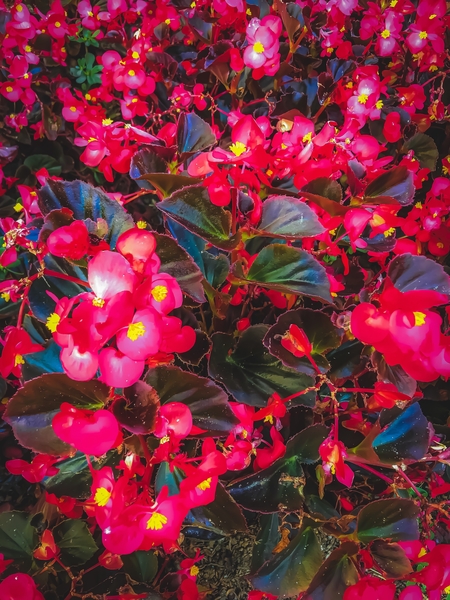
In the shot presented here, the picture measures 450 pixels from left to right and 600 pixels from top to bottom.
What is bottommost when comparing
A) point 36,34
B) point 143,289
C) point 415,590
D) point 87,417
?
point 415,590

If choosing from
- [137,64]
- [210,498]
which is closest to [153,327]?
[210,498]

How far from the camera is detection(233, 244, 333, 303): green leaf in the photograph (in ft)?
1.66

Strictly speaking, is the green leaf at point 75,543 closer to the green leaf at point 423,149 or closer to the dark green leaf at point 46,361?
the dark green leaf at point 46,361

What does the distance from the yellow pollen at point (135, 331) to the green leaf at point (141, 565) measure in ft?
1.38

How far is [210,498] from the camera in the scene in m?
0.46

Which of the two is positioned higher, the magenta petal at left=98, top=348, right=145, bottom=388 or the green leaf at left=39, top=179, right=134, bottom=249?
the green leaf at left=39, top=179, right=134, bottom=249

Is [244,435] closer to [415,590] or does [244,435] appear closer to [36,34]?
[415,590]

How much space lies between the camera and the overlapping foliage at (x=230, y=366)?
0.44 metres

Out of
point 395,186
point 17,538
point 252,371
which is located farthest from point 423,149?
point 17,538

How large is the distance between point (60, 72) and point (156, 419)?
1.20 m

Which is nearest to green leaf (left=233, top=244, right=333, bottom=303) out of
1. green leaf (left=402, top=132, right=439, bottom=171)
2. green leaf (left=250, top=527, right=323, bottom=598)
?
green leaf (left=250, top=527, right=323, bottom=598)

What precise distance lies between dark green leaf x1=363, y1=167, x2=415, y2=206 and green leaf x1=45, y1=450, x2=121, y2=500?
1.55 feet

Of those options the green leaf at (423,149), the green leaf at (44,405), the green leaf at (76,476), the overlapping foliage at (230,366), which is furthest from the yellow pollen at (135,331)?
the green leaf at (423,149)

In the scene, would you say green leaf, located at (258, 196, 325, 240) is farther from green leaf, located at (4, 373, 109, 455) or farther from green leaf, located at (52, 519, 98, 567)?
green leaf, located at (52, 519, 98, 567)
